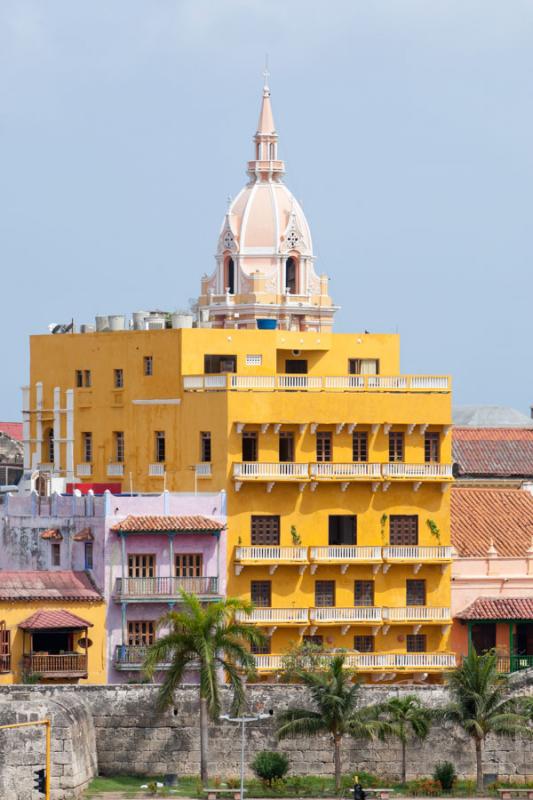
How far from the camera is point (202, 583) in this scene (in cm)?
11231

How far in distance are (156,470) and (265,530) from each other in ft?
18.2

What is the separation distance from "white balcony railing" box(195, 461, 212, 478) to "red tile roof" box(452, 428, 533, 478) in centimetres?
3539

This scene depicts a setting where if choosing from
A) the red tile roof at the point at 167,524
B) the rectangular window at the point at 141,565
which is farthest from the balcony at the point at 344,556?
the rectangular window at the point at 141,565

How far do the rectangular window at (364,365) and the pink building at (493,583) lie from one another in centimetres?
685

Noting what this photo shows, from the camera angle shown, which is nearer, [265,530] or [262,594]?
[262,594]

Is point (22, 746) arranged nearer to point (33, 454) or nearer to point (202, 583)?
point (202, 583)

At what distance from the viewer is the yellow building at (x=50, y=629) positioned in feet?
355

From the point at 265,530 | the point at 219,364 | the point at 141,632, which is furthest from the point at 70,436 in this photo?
the point at 141,632

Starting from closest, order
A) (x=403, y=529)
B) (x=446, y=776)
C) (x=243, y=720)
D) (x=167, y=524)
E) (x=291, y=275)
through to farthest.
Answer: (x=243, y=720)
(x=446, y=776)
(x=167, y=524)
(x=403, y=529)
(x=291, y=275)

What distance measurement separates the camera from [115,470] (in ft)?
394

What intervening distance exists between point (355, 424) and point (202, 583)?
340 inches

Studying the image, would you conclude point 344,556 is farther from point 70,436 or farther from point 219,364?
point 70,436

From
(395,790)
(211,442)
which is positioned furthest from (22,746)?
(211,442)

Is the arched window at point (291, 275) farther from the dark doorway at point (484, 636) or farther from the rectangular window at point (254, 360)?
the dark doorway at point (484, 636)
